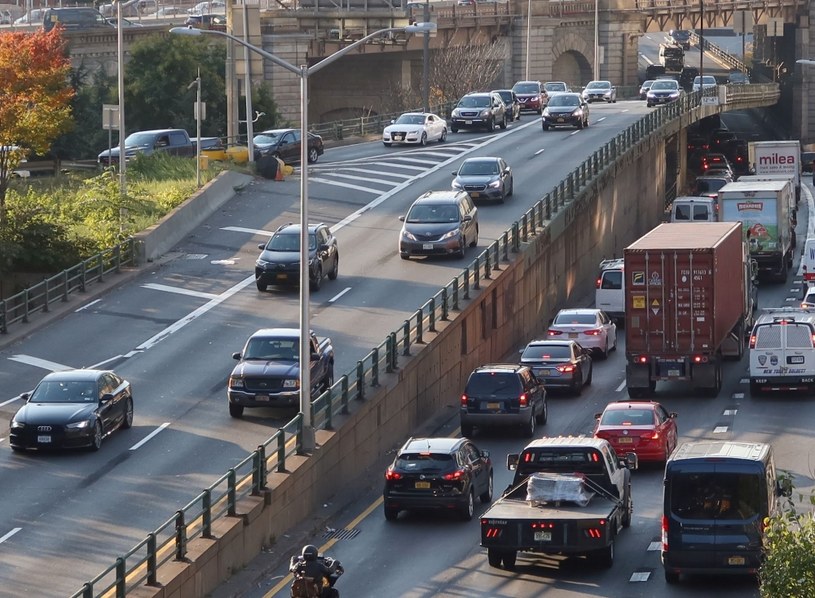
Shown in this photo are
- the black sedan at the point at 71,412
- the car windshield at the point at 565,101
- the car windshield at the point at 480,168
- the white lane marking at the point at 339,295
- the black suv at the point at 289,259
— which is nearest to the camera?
the black sedan at the point at 71,412

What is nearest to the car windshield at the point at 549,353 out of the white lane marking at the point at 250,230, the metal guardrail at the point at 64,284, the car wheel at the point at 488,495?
the car wheel at the point at 488,495

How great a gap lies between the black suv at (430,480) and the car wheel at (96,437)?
226 inches

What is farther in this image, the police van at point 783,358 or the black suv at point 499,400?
the police van at point 783,358

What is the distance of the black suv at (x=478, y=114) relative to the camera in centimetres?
7731

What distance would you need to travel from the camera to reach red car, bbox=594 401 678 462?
107ft

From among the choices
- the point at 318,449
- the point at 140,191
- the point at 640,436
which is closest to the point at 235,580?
the point at 318,449

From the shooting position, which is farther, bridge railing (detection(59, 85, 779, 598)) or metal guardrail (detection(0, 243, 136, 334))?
metal guardrail (detection(0, 243, 136, 334))

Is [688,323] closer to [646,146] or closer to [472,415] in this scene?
[472,415]

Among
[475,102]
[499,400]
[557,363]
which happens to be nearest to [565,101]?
[475,102]

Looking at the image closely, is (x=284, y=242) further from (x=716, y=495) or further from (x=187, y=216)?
(x=716, y=495)

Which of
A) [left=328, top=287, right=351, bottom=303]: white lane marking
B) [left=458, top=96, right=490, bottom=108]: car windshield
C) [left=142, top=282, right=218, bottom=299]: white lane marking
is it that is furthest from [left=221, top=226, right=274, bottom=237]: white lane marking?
[left=458, top=96, right=490, bottom=108]: car windshield

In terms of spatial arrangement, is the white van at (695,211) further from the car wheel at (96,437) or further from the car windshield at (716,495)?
the car windshield at (716,495)

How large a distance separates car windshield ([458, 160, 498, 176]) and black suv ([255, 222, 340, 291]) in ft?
43.3

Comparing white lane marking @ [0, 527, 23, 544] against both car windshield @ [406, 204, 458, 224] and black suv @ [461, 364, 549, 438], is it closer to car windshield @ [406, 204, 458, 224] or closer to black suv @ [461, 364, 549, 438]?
black suv @ [461, 364, 549, 438]
